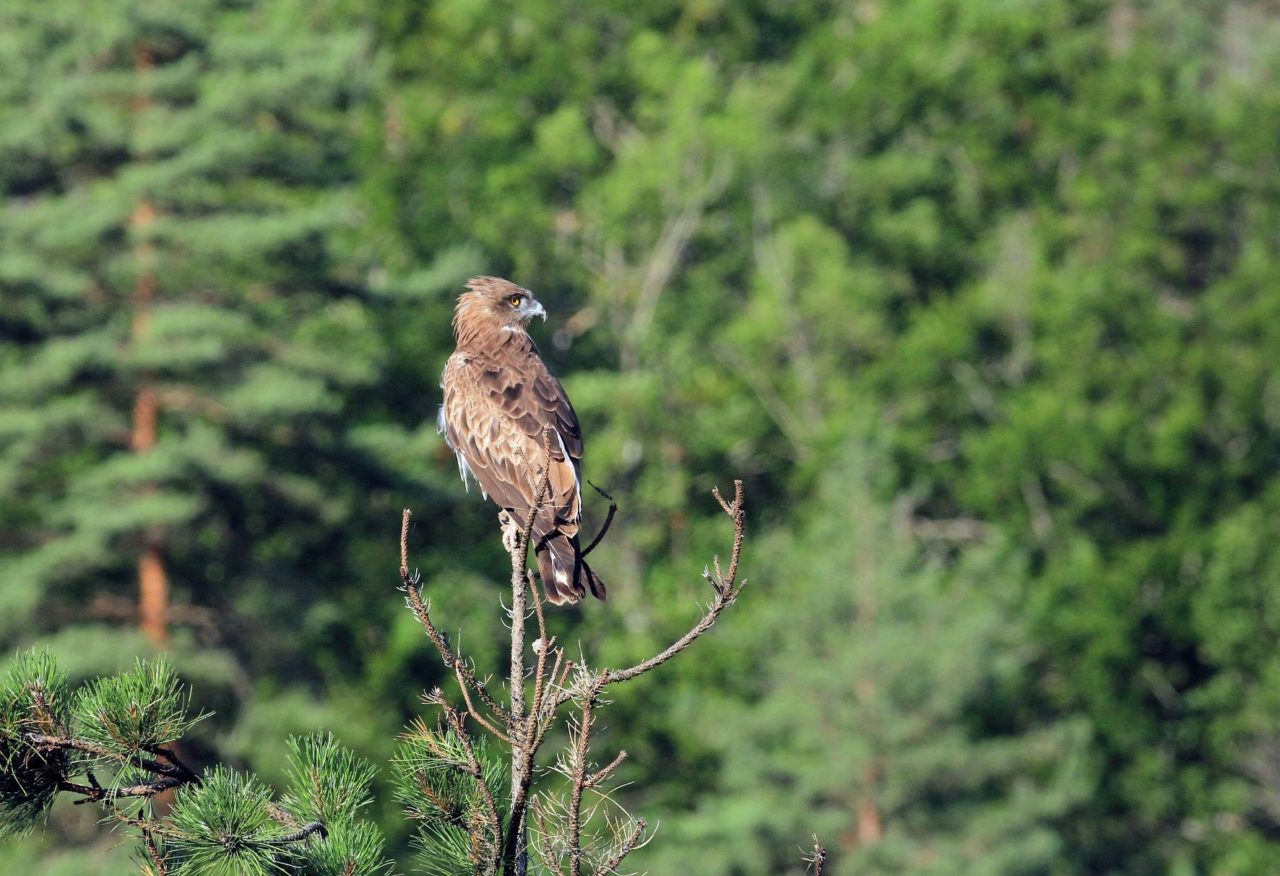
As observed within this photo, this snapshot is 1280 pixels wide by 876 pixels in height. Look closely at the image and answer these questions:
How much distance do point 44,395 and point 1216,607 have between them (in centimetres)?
1855

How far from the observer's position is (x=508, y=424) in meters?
8.28

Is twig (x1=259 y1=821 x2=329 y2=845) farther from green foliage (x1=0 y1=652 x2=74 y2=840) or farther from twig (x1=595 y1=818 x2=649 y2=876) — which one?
twig (x1=595 y1=818 x2=649 y2=876)

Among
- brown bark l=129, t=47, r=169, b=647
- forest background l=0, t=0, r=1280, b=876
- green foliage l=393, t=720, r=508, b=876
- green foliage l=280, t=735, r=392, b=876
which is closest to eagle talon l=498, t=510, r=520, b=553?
green foliage l=393, t=720, r=508, b=876

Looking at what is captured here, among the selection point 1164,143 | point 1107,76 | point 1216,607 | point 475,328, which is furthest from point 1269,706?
point 475,328

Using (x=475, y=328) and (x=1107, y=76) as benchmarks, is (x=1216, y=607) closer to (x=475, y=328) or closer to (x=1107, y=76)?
(x=1107, y=76)

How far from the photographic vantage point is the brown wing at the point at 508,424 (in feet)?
26.6

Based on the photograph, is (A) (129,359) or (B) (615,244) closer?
(A) (129,359)

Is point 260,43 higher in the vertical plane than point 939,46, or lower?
higher

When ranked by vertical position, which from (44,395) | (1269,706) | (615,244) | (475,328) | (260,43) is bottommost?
(1269,706)

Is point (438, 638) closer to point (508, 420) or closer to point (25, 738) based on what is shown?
point (25, 738)

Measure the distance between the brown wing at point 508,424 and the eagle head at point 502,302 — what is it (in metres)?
0.53

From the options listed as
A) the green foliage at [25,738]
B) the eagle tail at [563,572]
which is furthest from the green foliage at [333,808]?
the eagle tail at [563,572]

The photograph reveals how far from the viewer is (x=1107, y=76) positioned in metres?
42.6

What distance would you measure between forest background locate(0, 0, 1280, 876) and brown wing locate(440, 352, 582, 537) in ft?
36.3
